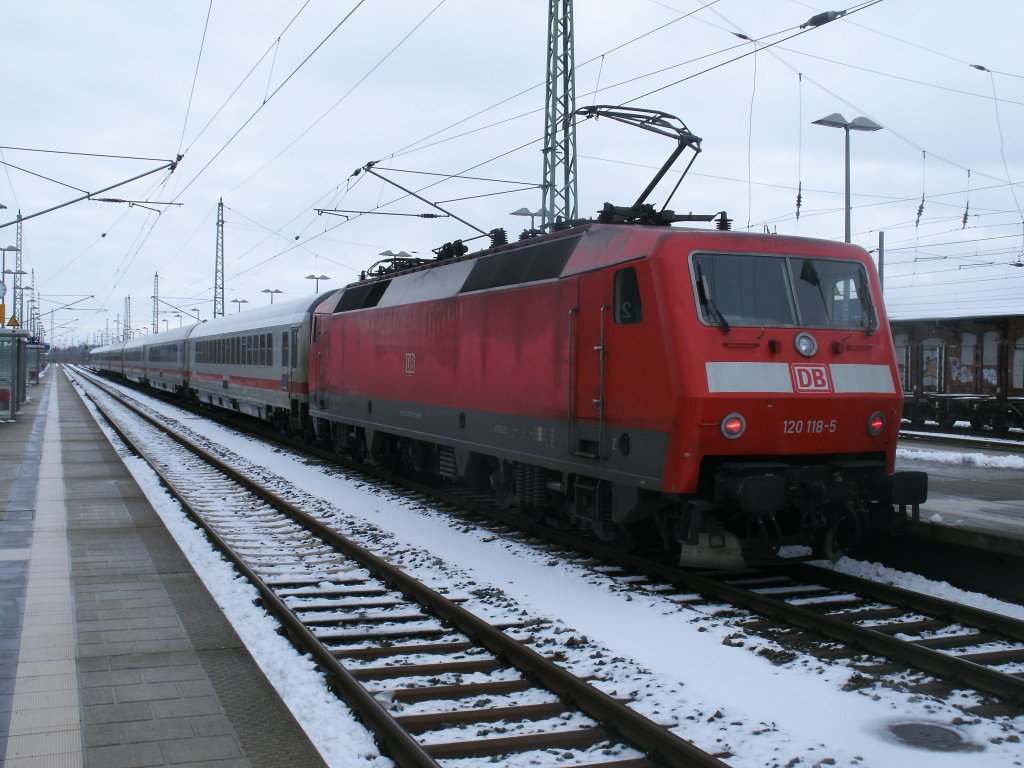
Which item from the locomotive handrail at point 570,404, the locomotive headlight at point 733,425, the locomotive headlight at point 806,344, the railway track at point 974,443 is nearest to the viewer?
the locomotive headlight at point 733,425

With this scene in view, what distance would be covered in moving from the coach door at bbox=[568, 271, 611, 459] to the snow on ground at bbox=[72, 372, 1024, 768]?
1.26m

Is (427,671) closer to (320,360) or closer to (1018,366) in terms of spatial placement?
(320,360)

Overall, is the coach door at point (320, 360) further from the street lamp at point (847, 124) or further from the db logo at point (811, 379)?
the db logo at point (811, 379)

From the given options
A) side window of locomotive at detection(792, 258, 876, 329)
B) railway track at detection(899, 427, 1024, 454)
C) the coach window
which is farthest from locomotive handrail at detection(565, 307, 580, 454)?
the coach window

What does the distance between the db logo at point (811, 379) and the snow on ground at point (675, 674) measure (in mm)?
2017

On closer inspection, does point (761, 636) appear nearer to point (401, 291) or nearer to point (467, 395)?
point (467, 395)

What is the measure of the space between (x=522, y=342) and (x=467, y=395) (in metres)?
1.71

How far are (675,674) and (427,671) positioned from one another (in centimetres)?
157

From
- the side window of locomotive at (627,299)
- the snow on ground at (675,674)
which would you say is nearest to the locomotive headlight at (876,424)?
the snow on ground at (675,674)

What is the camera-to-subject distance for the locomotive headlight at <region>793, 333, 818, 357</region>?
27.0 ft

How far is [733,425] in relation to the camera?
25.7 feet

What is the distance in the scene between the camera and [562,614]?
7574mm

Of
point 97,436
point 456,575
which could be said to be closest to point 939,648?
point 456,575

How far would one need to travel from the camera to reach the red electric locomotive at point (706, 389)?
7883 mm
